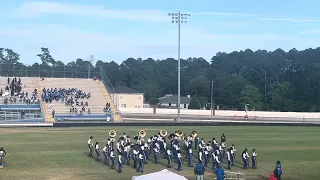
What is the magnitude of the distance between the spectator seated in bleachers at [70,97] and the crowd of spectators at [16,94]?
1459 mm

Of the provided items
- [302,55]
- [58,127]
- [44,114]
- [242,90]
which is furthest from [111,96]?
[302,55]

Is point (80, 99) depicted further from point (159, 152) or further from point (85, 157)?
point (159, 152)

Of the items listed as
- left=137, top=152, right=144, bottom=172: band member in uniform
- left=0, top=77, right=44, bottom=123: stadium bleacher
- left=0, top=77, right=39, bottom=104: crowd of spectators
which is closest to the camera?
left=137, top=152, right=144, bottom=172: band member in uniform

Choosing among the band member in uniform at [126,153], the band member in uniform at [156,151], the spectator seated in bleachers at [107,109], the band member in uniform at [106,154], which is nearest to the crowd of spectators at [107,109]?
the spectator seated in bleachers at [107,109]

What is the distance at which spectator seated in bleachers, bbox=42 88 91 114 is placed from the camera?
59.1 meters

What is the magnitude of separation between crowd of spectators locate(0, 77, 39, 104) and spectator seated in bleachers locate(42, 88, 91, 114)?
4.79ft

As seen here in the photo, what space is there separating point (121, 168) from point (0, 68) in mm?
48743

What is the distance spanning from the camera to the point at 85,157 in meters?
27.9

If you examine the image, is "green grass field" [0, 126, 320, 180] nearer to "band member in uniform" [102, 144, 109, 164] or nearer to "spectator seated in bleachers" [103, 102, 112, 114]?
"band member in uniform" [102, 144, 109, 164]

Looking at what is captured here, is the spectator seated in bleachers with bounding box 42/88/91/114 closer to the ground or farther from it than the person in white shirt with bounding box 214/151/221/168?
farther from it

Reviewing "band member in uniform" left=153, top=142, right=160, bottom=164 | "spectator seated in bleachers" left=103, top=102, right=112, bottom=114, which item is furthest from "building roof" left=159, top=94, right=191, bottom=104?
"band member in uniform" left=153, top=142, right=160, bottom=164

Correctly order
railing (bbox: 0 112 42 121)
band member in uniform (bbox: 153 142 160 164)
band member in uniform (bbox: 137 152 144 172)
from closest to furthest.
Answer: band member in uniform (bbox: 137 152 144 172), band member in uniform (bbox: 153 142 160 164), railing (bbox: 0 112 42 121)

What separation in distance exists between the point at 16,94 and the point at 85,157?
112 ft

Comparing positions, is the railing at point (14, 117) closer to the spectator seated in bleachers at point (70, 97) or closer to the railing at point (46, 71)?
the spectator seated in bleachers at point (70, 97)
